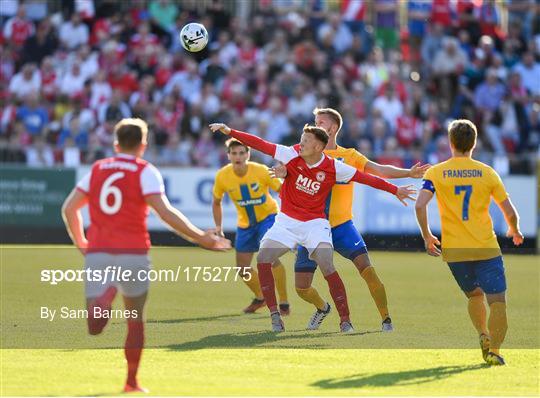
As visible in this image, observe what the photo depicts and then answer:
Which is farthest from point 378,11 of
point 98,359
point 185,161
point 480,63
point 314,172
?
point 98,359

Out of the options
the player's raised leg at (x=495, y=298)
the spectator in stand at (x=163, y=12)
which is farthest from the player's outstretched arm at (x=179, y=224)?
the spectator in stand at (x=163, y=12)

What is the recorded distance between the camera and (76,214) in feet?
29.6

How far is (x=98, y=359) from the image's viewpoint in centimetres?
1054

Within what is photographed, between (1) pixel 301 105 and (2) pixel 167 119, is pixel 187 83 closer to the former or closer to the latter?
(2) pixel 167 119

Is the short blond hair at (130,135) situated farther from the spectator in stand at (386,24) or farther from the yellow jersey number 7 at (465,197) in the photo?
the spectator in stand at (386,24)

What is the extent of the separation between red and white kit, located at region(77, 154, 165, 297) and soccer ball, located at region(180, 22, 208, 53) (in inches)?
375

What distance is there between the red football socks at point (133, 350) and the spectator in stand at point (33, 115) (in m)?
17.2

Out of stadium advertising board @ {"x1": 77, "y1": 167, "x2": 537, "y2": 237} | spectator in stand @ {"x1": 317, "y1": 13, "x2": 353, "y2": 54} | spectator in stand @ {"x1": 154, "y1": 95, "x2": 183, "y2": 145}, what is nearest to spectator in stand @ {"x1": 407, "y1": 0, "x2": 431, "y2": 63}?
spectator in stand @ {"x1": 317, "y1": 13, "x2": 353, "y2": 54}

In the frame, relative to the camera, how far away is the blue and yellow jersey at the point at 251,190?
14.9 meters

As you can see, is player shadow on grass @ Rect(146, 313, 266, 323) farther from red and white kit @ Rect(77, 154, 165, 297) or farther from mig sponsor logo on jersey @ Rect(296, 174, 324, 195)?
red and white kit @ Rect(77, 154, 165, 297)

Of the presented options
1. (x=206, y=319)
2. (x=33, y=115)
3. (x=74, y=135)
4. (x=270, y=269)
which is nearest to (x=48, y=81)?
(x=33, y=115)

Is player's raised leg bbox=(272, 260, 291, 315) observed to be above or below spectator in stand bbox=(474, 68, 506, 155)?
below

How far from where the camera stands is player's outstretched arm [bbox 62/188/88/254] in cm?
895

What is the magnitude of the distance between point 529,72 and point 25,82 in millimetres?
11725
